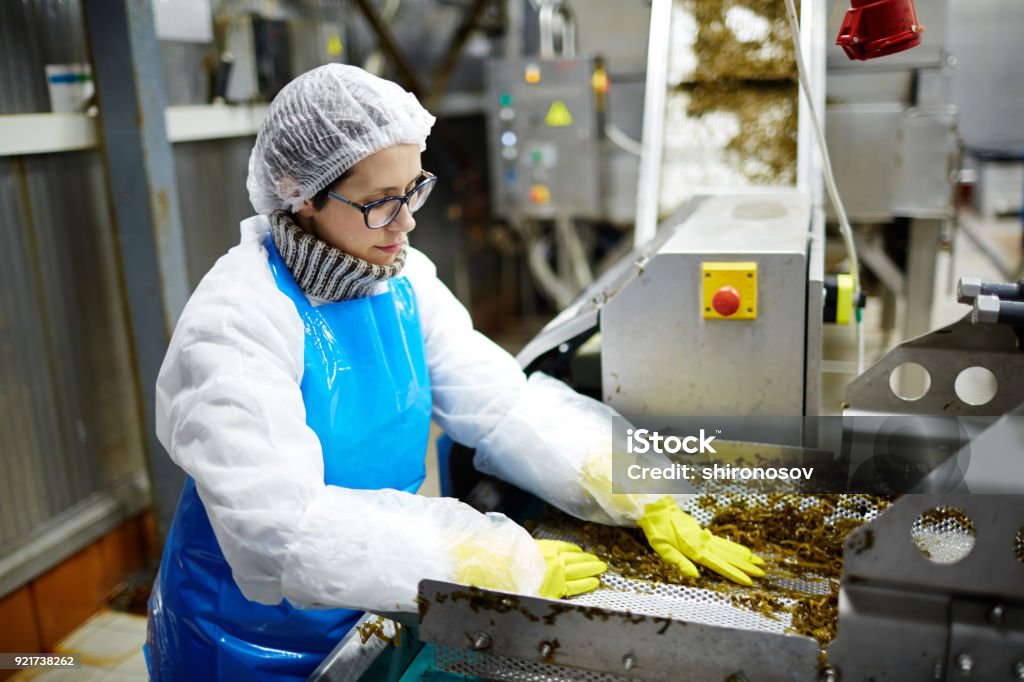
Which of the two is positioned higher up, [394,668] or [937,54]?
[937,54]

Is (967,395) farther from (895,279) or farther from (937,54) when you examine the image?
(895,279)

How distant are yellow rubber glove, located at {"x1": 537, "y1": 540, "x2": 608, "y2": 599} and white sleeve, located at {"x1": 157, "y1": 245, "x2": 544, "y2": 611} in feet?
0.10

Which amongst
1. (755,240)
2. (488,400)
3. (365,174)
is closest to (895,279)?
(755,240)

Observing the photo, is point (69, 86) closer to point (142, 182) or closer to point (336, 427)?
point (142, 182)

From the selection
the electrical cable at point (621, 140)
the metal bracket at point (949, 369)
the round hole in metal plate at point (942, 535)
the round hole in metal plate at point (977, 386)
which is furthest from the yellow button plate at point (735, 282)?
the electrical cable at point (621, 140)

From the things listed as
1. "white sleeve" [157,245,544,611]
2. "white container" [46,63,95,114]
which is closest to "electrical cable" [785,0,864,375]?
"white sleeve" [157,245,544,611]

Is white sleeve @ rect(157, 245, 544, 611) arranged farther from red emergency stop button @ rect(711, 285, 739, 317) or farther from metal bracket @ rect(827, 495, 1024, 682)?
red emergency stop button @ rect(711, 285, 739, 317)

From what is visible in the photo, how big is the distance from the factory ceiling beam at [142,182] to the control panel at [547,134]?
6.13 feet

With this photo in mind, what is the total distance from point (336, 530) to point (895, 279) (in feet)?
10.3

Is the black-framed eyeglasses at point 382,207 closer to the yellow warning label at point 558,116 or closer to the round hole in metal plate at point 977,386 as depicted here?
the round hole in metal plate at point 977,386

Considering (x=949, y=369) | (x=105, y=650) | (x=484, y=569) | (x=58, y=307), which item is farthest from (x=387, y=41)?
(x=484, y=569)

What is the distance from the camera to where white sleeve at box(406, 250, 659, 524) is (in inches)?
51.4

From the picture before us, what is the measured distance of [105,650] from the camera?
2.40 m

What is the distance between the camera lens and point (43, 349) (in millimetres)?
2361
